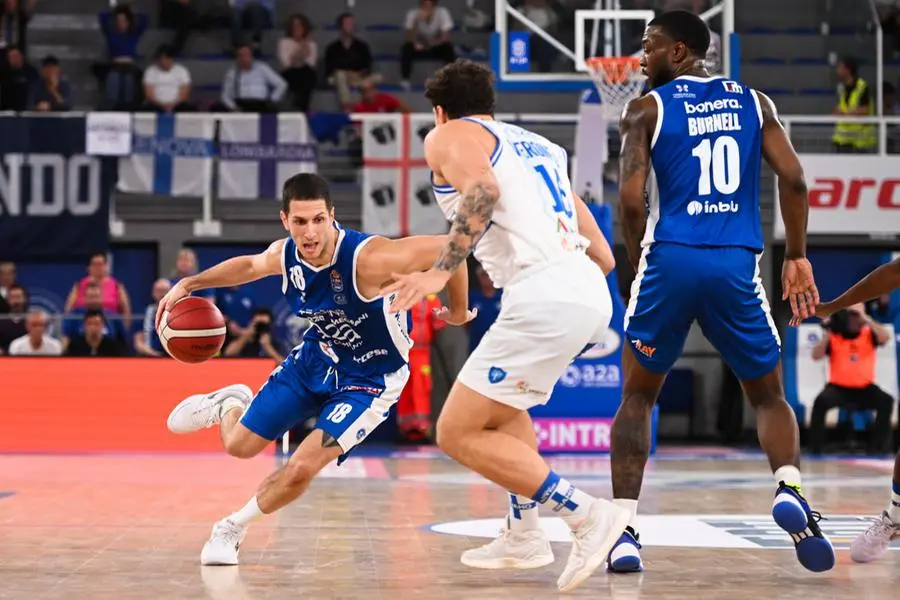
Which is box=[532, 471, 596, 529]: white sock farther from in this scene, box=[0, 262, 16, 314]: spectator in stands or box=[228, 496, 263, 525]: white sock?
box=[0, 262, 16, 314]: spectator in stands

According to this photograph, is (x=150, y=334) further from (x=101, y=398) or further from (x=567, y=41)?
(x=567, y=41)

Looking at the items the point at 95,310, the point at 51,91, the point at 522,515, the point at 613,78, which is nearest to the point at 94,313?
the point at 95,310

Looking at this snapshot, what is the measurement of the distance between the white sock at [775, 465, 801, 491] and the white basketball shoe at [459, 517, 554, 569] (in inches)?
42.1

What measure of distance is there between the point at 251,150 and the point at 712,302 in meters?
11.7

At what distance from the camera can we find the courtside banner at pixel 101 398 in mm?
13711

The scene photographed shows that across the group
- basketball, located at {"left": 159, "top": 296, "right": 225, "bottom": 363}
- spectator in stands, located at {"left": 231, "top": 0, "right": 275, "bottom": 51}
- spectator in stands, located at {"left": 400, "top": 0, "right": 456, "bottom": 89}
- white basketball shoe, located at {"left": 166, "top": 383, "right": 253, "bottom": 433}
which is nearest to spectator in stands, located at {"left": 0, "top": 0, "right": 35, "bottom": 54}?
spectator in stands, located at {"left": 231, "top": 0, "right": 275, "bottom": 51}

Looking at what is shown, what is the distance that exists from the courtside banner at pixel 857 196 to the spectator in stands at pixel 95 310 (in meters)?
8.39

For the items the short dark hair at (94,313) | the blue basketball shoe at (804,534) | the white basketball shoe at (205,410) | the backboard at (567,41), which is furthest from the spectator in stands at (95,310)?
the blue basketball shoe at (804,534)

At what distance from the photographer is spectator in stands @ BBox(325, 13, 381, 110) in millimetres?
17672

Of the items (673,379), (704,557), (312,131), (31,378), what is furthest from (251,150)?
(704,557)

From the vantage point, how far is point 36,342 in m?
14.5

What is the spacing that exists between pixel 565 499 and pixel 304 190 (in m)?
1.81

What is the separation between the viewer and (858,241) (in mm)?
17812

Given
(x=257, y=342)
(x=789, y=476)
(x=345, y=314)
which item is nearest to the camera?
(x=789, y=476)
